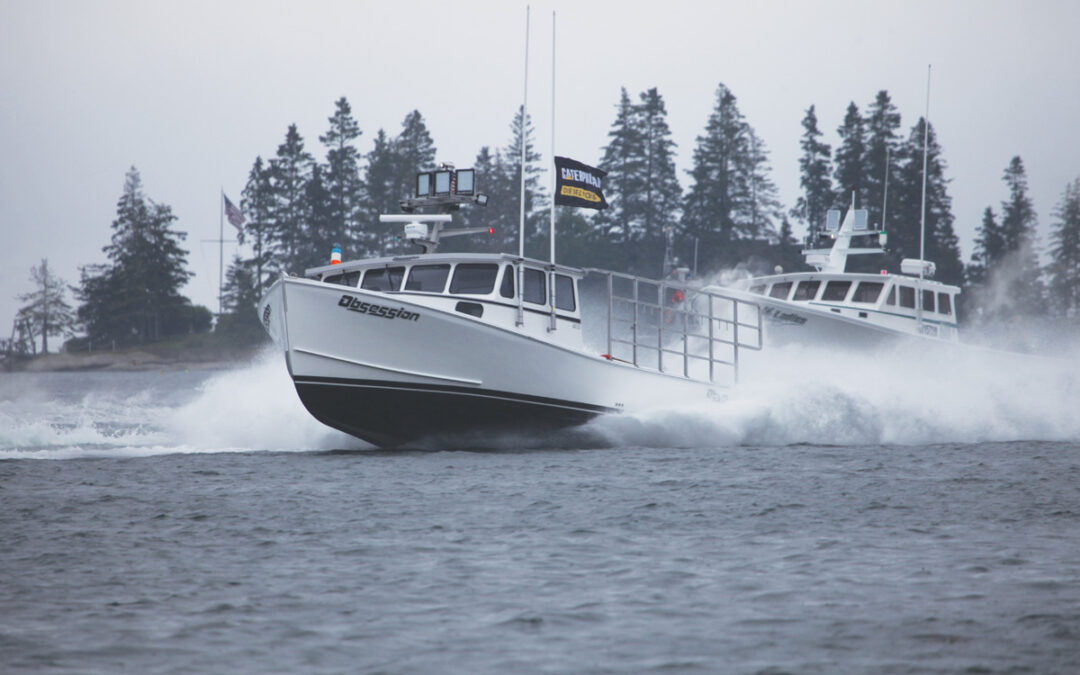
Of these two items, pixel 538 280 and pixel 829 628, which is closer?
pixel 829 628

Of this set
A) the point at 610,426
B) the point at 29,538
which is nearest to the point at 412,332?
the point at 610,426

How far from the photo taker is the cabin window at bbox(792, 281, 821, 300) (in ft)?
86.1

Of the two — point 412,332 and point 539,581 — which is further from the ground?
point 412,332

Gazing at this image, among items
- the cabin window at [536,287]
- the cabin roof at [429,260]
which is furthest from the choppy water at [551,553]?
the cabin roof at [429,260]

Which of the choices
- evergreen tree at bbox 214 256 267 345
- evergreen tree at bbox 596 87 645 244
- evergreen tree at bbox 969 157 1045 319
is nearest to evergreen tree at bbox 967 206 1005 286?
evergreen tree at bbox 969 157 1045 319

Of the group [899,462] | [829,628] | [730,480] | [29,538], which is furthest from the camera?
[899,462]

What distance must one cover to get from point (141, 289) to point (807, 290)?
252 feet

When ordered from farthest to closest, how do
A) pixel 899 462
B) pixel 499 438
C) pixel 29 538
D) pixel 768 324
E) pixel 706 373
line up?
pixel 768 324
pixel 706 373
pixel 499 438
pixel 899 462
pixel 29 538

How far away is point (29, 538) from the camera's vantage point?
426 inches

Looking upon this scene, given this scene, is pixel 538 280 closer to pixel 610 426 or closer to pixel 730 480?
pixel 610 426

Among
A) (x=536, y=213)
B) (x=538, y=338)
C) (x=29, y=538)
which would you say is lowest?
(x=29, y=538)

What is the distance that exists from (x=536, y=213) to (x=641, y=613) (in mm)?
83782

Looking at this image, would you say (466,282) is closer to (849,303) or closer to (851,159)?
(849,303)

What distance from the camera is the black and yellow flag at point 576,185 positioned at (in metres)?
18.9
